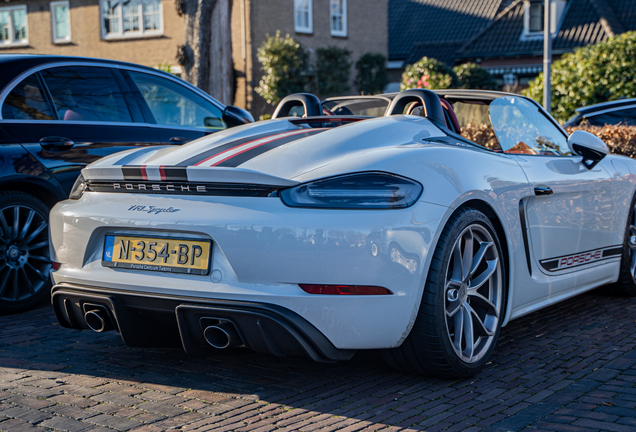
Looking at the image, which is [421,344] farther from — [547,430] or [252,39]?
[252,39]

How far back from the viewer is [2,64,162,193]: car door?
4906 mm

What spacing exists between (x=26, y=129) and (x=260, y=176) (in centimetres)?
261

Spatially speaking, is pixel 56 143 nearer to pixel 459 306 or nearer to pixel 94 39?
pixel 459 306

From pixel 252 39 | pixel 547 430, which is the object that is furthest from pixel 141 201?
pixel 252 39

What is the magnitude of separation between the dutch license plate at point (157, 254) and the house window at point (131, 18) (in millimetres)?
24293

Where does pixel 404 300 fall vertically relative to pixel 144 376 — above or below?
above

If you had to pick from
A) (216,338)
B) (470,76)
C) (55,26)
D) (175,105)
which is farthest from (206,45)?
(55,26)

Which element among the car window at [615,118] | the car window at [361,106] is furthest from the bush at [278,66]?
the car window at [361,106]

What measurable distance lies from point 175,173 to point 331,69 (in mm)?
23889

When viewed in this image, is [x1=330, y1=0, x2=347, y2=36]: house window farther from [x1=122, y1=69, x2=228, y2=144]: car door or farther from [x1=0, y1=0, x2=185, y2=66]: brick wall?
[x1=122, y1=69, x2=228, y2=144]: car door

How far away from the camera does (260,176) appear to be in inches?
117

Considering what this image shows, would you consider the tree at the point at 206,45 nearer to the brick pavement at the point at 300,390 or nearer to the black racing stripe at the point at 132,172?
the brick pavement at the point at 300,390

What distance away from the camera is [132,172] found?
3.27 metres

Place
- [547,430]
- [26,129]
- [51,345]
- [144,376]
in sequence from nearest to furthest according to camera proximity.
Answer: [547,430] → [144,376] → [51,345] → [26,129]
